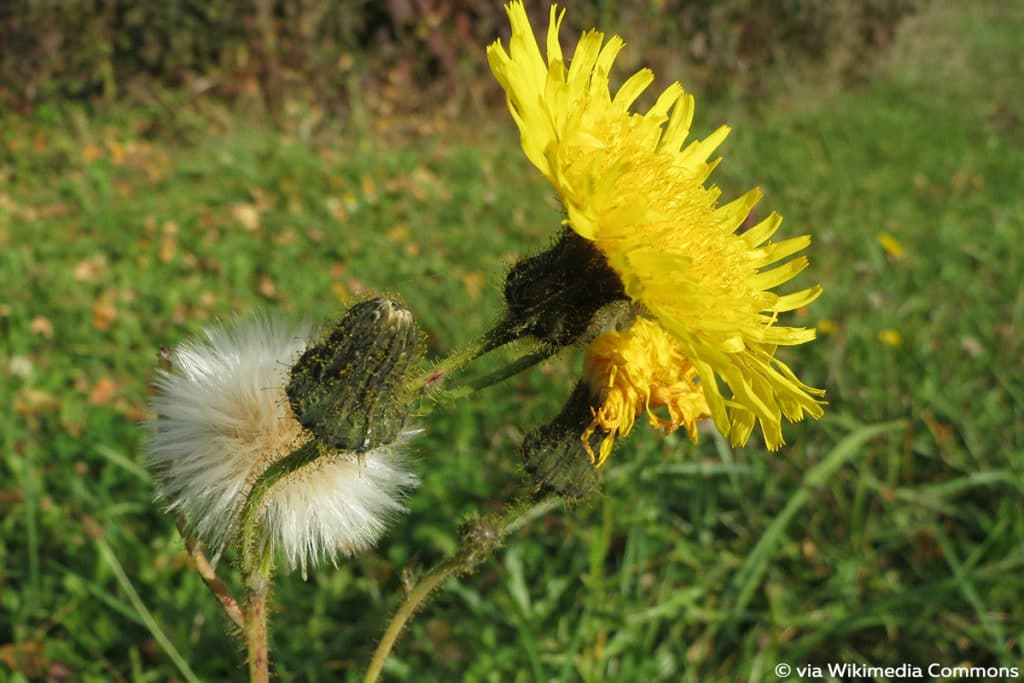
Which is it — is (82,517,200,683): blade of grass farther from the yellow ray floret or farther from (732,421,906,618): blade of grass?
(732,421,906,618): blade of grass

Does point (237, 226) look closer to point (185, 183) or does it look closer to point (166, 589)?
point (185, 183)

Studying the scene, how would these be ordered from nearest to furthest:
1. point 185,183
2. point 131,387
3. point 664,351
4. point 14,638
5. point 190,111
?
1. point 664,351
2. point 14,638
3. point 131,387
4. point 185,183
5. point 190,111

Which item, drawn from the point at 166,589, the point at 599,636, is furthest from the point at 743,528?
the point at 166,589

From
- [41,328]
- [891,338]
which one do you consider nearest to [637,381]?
[891,338]

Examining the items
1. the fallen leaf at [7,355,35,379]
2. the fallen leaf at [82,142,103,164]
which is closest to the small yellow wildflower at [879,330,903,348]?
the fallen leaf at [7,355,35,379]

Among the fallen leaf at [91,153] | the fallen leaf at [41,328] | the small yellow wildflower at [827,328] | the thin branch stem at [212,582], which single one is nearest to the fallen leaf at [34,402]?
the fallen leaf at [41,328]

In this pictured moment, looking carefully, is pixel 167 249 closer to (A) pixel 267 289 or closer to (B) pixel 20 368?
(A) pixel 267 289

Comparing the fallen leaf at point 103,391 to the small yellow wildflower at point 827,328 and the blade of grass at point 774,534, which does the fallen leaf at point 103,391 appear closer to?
the blade of grass at point 774,534
